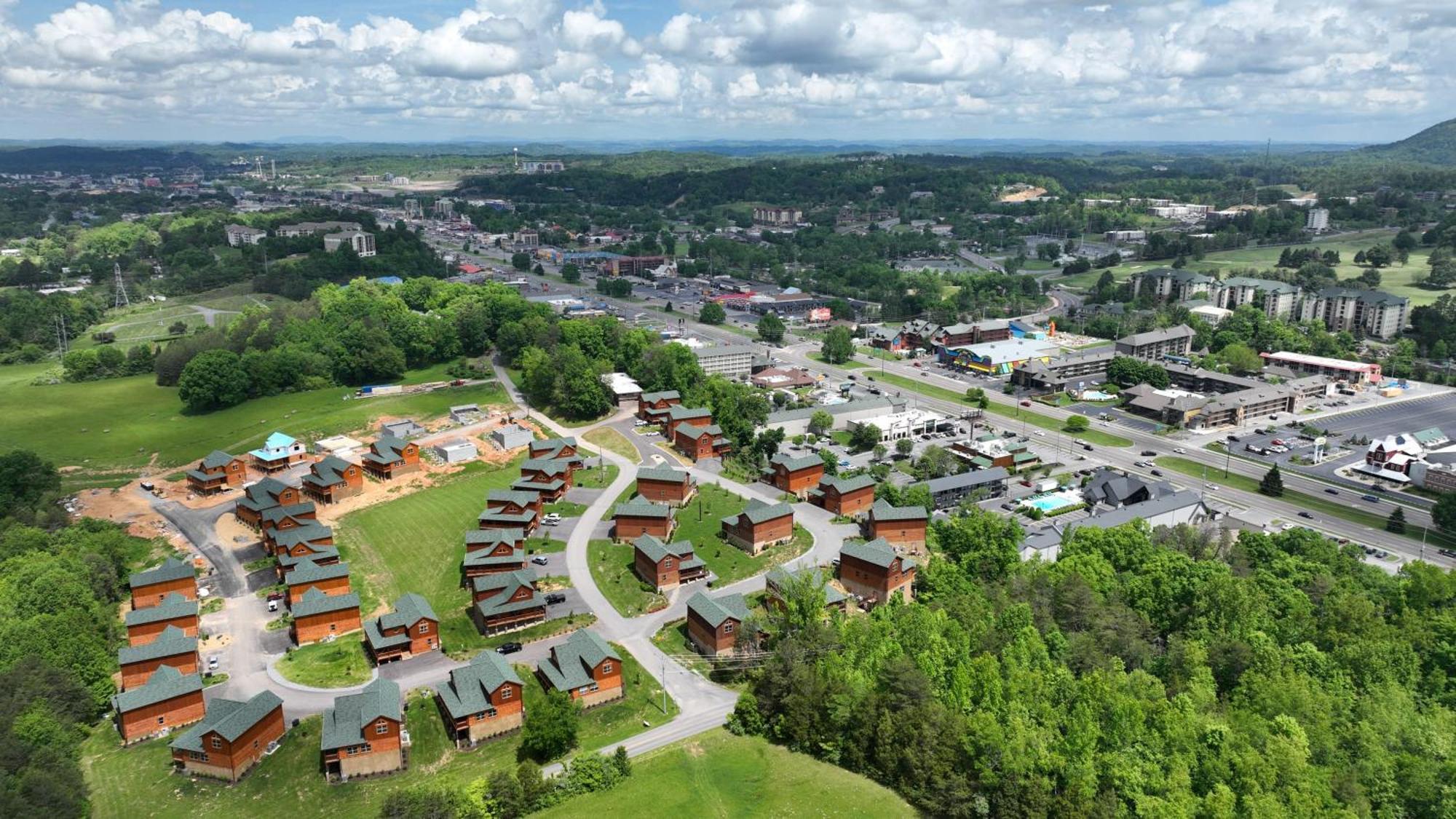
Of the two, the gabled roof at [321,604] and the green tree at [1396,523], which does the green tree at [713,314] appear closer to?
the green tree at [1396,523]

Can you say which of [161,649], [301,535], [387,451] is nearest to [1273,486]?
[387,451]

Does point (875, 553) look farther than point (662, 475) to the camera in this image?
No

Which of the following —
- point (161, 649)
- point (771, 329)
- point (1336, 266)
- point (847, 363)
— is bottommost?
point (161, 649)

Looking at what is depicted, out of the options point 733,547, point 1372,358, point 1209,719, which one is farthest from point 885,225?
point 1209,719

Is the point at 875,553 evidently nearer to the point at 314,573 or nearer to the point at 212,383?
the point at 314,573

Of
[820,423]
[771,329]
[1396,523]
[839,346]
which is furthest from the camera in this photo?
[771,329]

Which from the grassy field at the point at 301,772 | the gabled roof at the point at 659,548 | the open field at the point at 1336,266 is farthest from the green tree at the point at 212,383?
the open field at the point at 1336,266

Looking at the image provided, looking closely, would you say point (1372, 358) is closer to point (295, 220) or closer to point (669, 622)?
point (669, 622)

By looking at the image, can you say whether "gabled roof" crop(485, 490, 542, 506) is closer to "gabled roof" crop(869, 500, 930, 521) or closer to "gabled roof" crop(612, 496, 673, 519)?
"gabled roof" crop(612, 496, 673, 519)

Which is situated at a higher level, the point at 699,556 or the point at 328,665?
the point at 699,556

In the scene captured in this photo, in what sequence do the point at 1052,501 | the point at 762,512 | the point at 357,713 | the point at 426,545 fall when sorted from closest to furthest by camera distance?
1. the point at 357,713
2. the point at 762,512
3. the point at 426,545
4. the point at 1052,501
